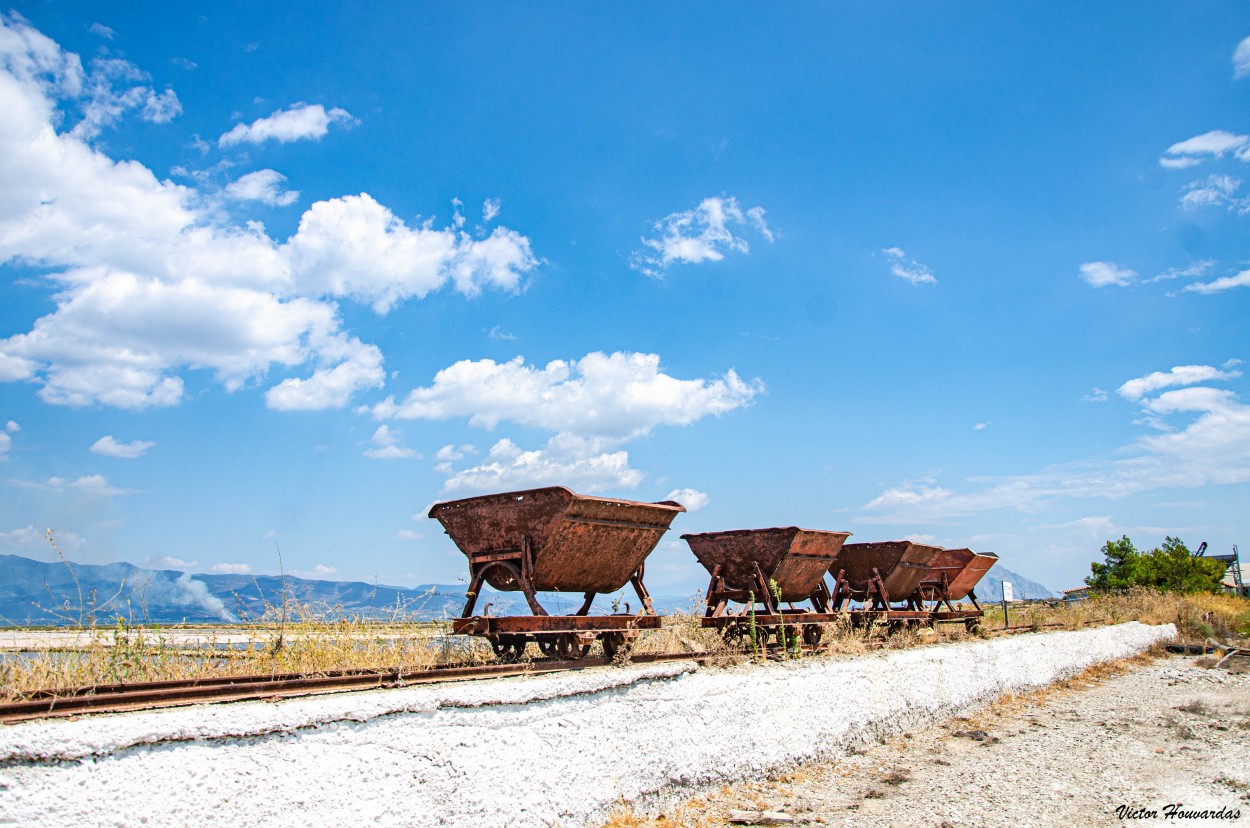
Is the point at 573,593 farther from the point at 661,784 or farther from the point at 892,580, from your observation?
the point at 892,580

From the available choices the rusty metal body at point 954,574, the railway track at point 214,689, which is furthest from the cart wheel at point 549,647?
the rusty metal body at point 954,574

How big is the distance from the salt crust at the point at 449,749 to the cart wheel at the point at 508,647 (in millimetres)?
1041

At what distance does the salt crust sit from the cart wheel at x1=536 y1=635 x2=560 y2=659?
931 millimetres

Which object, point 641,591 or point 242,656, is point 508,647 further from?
point 242,656

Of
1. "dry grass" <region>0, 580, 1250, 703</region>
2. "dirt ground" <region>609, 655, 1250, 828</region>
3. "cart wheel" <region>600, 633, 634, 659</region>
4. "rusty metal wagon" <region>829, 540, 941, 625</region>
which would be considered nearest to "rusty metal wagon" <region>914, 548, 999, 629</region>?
"rusty metal wagon" <region>829, 540, 941, 625</region>

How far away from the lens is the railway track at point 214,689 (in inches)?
129

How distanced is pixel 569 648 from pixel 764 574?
3248mm

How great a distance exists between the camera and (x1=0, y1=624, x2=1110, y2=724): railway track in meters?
3.27

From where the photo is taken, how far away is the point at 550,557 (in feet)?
20.0

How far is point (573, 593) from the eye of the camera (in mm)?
6703

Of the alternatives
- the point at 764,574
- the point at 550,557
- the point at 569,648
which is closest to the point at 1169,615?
the point at 764,574

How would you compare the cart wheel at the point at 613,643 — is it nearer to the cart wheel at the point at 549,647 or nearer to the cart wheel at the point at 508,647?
the cart wheel at the point at 549,647

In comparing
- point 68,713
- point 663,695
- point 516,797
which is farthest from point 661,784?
point 68,713

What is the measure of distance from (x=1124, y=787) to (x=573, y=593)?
449 cm
